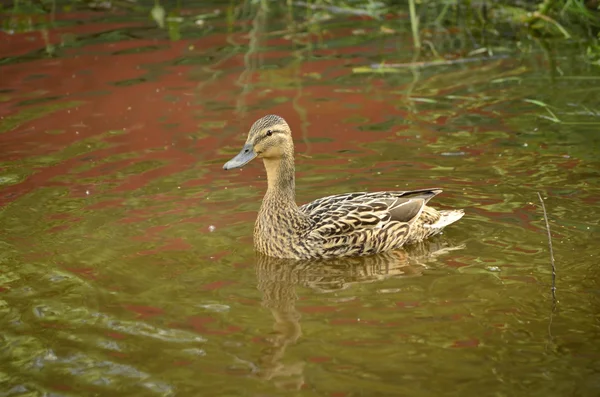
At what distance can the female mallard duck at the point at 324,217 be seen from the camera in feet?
27.4

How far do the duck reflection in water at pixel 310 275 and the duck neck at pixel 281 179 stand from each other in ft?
1.73

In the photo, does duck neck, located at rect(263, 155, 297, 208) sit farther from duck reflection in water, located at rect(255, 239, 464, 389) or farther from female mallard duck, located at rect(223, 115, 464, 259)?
duck reflection in water, located at rect(255, 239, 464, 389)

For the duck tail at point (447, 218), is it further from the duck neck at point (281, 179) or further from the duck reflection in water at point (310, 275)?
the duck neck at point (281, 179)

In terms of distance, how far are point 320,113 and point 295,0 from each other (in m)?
5.63

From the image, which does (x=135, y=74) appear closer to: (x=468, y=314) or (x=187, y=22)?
(x=187, y=22)

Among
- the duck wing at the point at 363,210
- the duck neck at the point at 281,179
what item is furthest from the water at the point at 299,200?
the duck neck at the point at 281,179

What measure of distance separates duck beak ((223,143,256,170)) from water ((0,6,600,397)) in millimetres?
630

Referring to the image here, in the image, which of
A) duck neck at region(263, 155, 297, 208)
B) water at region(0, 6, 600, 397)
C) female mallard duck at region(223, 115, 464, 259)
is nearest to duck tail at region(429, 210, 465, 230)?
female mallard duck at region(223, 115, 464, 259)

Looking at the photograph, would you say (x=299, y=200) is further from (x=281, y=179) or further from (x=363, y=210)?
(x=363, y=210)

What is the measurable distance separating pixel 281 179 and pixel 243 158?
1.31 ft

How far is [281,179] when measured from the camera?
867cm

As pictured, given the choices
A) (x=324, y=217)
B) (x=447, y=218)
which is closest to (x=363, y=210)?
(x=324, y=217)

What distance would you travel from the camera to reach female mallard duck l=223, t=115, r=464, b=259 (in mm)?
8359

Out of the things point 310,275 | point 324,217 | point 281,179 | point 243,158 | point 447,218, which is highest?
point 243,158
